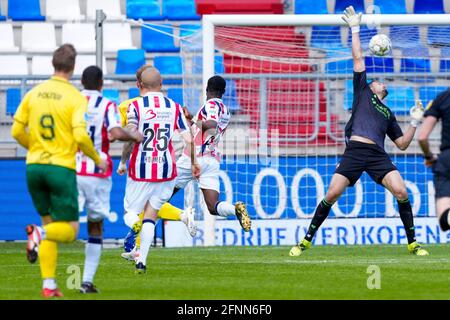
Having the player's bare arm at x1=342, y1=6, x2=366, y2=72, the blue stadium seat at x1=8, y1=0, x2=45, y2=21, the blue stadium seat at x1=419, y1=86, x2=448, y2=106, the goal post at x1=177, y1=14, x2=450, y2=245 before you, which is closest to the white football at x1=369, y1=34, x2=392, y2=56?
the player's bare arm at x1=342, y1=6, x2=366, y2=72

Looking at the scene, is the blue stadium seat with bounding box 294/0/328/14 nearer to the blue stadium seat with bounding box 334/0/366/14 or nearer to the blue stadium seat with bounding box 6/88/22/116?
the blue stadium seat with bounding box 334/0/366/14

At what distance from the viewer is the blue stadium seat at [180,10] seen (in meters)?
25.5

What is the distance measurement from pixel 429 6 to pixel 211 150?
11891mm

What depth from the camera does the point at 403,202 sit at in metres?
15.5

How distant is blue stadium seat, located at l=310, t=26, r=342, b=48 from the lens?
21.9 meters

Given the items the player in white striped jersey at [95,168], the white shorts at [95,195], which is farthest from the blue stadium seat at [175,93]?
the white shorts at [95,195]

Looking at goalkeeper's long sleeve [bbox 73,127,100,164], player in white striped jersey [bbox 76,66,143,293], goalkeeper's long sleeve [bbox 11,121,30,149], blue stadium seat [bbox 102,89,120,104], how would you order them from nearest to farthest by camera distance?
goalkeeper's long sleeve [bbox 73,127,100,164], goalkeeper's long sleeve [bbox 11,121,30,149], player in white striped jersey [bbox 76,66,143,293], blue stadium seat [bbox 102,89,120,104]

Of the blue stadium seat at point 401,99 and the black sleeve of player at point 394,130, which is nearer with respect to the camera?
the black sleeve of player at point 394,130

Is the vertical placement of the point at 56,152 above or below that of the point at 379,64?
below

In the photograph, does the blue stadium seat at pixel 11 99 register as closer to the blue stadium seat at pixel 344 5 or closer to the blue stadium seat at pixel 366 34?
the blue stadium seat at pixel 366 34

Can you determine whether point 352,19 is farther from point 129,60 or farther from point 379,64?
point 129,60

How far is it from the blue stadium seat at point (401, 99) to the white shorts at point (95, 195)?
12.0 m

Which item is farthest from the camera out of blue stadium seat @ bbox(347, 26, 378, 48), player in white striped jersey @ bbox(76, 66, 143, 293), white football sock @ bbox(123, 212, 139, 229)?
blue stadium seat @ bbox(347, 26, 378, 48)

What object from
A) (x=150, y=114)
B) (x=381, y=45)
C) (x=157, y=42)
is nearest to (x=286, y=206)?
(x=381, y=45)
